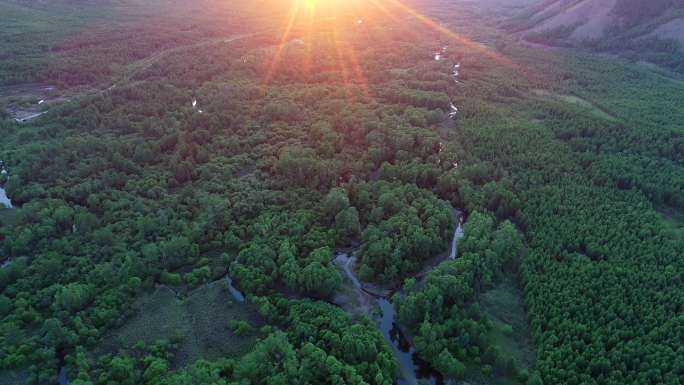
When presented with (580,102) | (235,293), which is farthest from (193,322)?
(580,102)

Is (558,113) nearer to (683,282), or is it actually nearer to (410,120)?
(410,120)

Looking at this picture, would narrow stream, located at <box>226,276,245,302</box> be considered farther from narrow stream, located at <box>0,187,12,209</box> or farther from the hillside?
the hillside

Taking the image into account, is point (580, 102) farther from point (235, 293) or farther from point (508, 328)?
point (235, 293)

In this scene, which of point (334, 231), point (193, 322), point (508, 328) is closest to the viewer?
point (508, 328)

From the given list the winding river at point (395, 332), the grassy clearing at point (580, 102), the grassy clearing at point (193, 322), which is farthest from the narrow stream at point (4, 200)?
the grassy clearing at point (580, 102)

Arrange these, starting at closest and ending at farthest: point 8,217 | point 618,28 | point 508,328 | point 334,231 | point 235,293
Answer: point 508,328
point 235,293
point 334,231
point 8,217
point 618,28

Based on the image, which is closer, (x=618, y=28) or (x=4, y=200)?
(x=4, y=200)

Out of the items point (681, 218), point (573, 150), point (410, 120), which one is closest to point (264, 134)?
point (410, 120)
